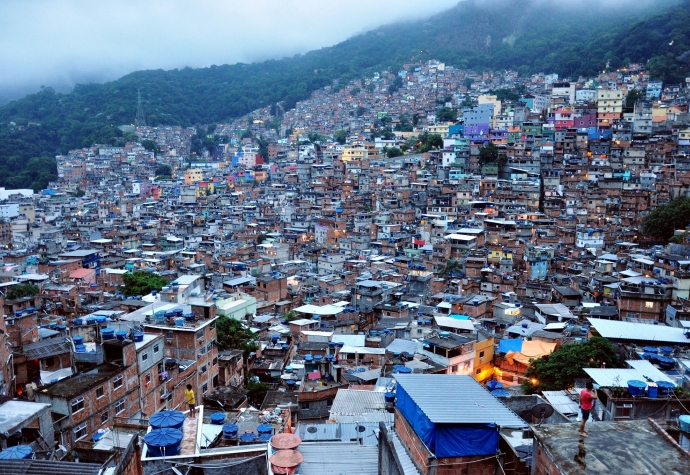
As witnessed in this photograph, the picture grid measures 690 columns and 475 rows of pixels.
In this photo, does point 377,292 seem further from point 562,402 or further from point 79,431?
point 79,431

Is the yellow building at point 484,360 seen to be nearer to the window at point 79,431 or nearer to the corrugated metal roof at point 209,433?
the corrugated metal roof at point 209,433

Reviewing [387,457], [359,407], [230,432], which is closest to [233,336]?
[359,407]

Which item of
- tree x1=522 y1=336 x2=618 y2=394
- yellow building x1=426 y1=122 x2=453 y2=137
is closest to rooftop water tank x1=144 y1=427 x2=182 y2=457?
tree x1=522 y1=336 x2=618 y2=394

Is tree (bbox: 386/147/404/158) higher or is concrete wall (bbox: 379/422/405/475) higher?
tree (bbox: 386/147/404/158)

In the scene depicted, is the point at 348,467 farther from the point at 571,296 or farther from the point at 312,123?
the point at 312,123

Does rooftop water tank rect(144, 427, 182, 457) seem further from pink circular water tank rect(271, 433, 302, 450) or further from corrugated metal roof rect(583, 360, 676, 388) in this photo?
corrugated metal roof rect(583, 360, 676, 388)

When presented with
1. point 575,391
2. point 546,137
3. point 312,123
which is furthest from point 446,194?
point 312,123
